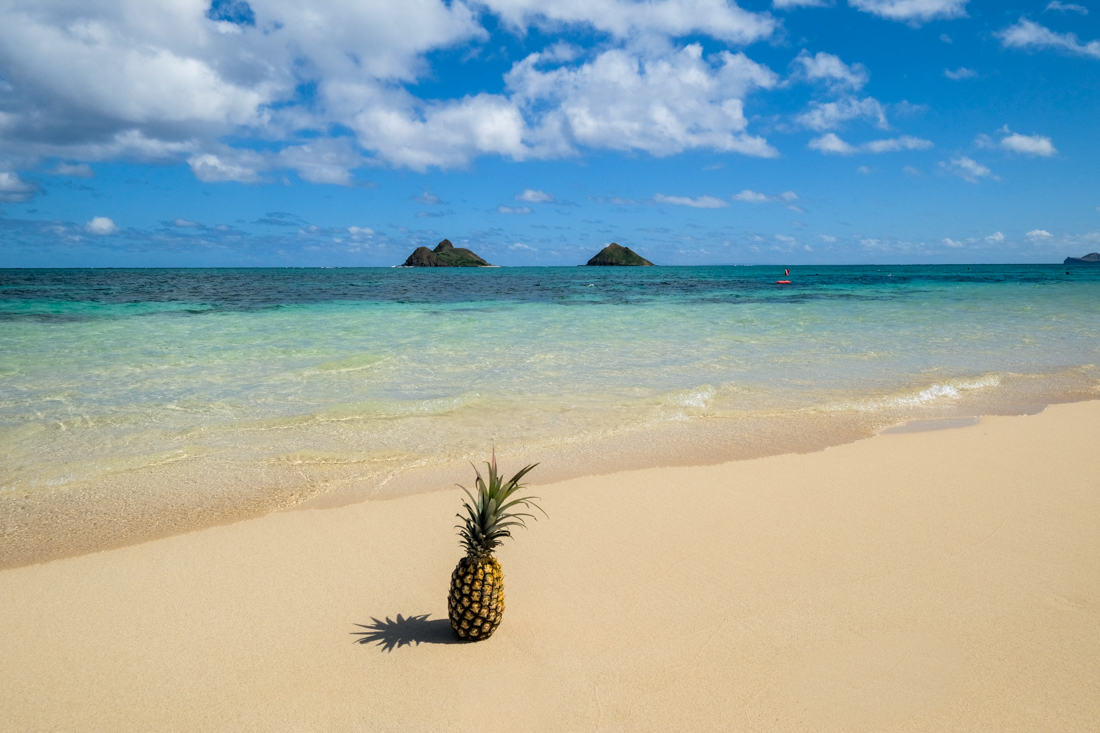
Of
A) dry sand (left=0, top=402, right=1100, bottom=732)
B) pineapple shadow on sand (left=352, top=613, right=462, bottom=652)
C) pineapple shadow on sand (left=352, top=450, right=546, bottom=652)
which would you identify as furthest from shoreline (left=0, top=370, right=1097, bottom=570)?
pineapple shadow on sand (left=352, top=450, right=546, bottom=652)

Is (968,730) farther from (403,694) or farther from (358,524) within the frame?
(358,524)

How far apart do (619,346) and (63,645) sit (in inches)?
461

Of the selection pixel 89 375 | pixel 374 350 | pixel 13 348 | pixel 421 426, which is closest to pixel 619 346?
pixel 374 350

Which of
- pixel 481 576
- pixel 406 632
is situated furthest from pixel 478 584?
pixel 406 632

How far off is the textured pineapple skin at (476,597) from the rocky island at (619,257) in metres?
155

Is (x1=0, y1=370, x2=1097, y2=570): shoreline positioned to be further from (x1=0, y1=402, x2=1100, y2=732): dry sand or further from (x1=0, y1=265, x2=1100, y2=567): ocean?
(x1=0, y1=402, x2=1100, y2=732): dry sand

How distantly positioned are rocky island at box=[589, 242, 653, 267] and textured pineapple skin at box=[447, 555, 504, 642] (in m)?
155

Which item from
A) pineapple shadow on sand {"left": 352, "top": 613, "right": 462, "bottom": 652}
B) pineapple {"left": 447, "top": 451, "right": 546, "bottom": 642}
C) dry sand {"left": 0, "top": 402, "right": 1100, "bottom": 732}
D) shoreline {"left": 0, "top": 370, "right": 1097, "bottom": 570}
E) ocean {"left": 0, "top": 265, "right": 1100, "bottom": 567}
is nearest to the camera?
dry sand {"left": 0, "top": 402, "right": 1100, "bottom": 732}

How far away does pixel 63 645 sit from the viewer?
116 inches

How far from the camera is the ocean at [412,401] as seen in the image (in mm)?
5105

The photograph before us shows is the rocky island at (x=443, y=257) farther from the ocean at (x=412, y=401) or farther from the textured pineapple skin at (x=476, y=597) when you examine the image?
the textured pineapple skin at (x=476, y=597)

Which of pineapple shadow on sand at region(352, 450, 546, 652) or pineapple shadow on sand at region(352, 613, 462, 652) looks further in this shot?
pineapple shadow on sand at region(352, 613, 462, 652)

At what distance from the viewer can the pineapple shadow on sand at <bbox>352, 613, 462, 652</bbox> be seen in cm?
299

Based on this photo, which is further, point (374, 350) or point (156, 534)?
point (374, 350)
